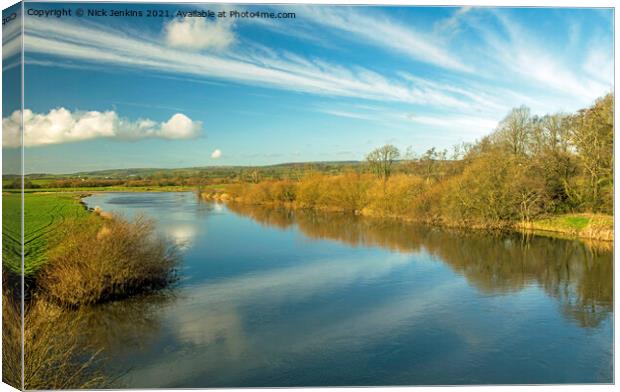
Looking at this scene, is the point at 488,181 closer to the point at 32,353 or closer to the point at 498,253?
the point at 498,253

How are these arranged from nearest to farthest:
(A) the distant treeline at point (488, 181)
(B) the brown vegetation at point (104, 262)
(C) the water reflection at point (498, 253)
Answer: (B) the brown vegetation at point (104, 262) → (C) the water reflection at point (498, 253) → (A) the distant treeline at point (488, 181)

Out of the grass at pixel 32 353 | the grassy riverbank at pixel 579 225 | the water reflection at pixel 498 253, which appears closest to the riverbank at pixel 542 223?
the grassy riverbank at pixel 579 225

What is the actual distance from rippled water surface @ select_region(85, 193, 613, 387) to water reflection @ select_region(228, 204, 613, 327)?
6cm

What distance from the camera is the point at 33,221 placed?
6707 mm

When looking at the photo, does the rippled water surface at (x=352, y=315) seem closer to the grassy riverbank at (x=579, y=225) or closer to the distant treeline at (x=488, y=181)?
the grassy riverbank at (x=579, y=225)

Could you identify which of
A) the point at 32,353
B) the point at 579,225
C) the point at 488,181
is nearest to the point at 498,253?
the point at 579,225

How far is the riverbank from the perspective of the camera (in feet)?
42.2

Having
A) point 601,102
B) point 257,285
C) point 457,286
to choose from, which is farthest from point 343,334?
point 601,102

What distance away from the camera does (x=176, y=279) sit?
10508mm

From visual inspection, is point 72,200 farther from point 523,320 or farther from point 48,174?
point 523,320

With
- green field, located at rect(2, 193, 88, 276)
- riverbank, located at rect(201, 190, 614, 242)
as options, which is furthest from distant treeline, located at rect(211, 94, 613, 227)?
green field, located at rect(2, 193, 88, 276)

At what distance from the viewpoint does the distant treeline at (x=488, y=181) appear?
428 inches

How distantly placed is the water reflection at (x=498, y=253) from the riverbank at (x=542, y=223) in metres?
0.34

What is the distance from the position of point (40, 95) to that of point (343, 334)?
5215 millimetres
